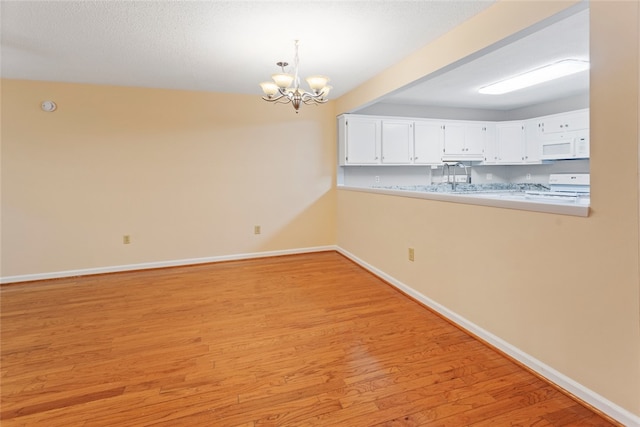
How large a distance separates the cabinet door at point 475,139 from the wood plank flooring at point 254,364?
126 inches

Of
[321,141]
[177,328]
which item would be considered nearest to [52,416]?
[177,328]

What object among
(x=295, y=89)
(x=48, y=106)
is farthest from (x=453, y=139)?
(x=48, y=106)

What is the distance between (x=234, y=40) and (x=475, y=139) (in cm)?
416

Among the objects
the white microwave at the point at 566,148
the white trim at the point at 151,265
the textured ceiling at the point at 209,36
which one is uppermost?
the textured ceiling at the point at 209,36

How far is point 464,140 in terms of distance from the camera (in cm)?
527

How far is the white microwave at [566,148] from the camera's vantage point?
4.54 m

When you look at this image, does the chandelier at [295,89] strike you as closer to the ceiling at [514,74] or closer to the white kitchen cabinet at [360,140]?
the ceiling at [514,74]

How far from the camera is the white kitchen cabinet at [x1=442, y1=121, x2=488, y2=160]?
518 cm

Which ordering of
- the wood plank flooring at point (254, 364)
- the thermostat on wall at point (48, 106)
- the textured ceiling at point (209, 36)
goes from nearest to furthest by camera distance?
the wood plank flooring at point (254, 364) < the textured ceiling at point (209, 36) < the thermostat on wall at point (48, 106)

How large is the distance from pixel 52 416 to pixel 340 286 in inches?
98.6

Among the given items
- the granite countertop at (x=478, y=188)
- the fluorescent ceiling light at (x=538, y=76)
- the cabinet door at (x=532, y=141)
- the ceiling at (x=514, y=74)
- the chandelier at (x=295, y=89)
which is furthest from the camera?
the granite countertop at (x=478, y=188)

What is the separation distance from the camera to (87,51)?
2.96 m

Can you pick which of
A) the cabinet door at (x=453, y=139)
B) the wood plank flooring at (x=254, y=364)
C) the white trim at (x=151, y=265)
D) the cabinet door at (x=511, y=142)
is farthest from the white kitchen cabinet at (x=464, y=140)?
the wood plank flooring at (x=254, y=364)

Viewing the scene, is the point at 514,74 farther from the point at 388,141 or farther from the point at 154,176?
the point at 154,176
